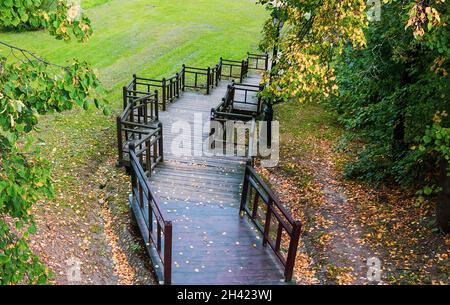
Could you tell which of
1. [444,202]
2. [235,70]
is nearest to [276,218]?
[444,202]

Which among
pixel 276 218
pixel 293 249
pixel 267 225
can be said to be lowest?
pixel 267 225

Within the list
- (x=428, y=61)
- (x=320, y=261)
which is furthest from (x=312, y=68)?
(x=320, y=261)

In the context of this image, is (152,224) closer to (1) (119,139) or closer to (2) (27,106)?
(1) (119,139)

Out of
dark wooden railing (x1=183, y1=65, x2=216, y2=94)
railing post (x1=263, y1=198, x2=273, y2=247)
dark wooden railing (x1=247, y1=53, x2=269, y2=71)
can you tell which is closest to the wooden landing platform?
railing post (x1=263, y1=198, x2=273, y2=247)

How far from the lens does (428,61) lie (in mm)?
8805

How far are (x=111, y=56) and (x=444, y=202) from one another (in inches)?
775

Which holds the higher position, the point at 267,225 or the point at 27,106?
the point at 27,106

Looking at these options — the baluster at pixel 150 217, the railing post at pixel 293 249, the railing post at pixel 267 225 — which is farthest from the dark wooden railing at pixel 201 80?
the railing post at pixel 293 249

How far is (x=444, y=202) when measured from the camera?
26.3 feet

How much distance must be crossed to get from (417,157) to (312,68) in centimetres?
376

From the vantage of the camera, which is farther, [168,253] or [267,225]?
[267,225]

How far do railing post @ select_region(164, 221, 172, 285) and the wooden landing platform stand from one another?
166mm

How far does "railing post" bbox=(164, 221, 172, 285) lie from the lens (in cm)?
619
